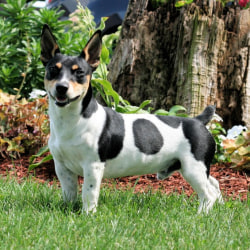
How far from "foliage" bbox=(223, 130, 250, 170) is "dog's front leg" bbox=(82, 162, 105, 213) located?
217cm

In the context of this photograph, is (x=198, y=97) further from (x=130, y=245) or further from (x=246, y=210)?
(x=130, y=245)

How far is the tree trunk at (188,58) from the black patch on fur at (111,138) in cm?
229

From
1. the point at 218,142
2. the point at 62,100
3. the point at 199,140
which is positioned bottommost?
the point at 218,142

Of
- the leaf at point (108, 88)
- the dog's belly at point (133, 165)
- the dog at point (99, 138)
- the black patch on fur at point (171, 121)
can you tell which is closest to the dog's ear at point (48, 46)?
the dog at point (99, 138)

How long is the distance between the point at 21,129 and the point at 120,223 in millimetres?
2758

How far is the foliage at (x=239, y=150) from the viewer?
5230mm

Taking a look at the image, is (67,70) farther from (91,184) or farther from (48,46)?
(91,184)

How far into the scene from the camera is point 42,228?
3.25m

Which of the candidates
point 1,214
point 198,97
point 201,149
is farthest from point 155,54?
point 1,214

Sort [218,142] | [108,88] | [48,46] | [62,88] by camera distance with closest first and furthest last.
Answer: [62,88]
[48,46]
[108,88]
[218,142]

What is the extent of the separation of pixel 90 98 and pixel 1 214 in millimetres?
1113

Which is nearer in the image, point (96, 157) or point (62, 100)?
point (62, 100)

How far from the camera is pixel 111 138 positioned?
3.71 m

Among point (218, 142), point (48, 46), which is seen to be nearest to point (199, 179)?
point (48, 46)
